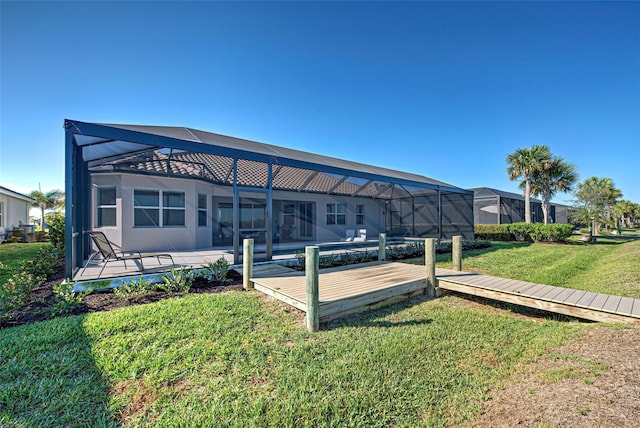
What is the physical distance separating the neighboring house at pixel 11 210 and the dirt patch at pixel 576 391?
2266 centimetres

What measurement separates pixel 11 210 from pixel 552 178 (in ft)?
116

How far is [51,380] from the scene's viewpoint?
2426mm

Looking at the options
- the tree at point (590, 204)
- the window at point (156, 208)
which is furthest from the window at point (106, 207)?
the tree at point (590, 204)

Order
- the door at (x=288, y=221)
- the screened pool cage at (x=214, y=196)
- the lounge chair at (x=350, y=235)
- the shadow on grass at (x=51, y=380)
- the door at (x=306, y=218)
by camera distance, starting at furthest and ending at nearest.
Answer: the lounge chair at (x=350, y=235)
the door at (x=306, y=218)
the door at (x=288, y=221)
the screened pool cage at (x=214, y=196)
the shadow on grass at (x=51, y=380)

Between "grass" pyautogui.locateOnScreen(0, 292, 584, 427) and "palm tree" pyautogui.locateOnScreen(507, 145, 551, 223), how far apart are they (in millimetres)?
19276

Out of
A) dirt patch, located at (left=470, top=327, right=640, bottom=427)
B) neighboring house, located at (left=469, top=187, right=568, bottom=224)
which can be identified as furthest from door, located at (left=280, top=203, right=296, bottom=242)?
neighboring house, located at (left=469, top=187, right=568, bottom=224)

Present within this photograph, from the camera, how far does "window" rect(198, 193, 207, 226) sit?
1013 centimetres

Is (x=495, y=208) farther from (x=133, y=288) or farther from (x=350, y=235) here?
(x=133, y=288)

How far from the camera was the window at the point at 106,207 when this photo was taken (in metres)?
8.66

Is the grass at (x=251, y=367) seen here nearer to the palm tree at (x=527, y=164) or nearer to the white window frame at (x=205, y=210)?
the white window frame at (x=205, y=210)

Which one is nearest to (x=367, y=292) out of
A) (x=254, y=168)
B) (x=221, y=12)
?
(x=254, y=168)

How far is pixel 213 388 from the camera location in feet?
7.78

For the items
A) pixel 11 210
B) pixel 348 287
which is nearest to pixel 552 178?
pixel 348 287

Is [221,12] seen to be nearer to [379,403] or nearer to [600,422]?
[379,403]
